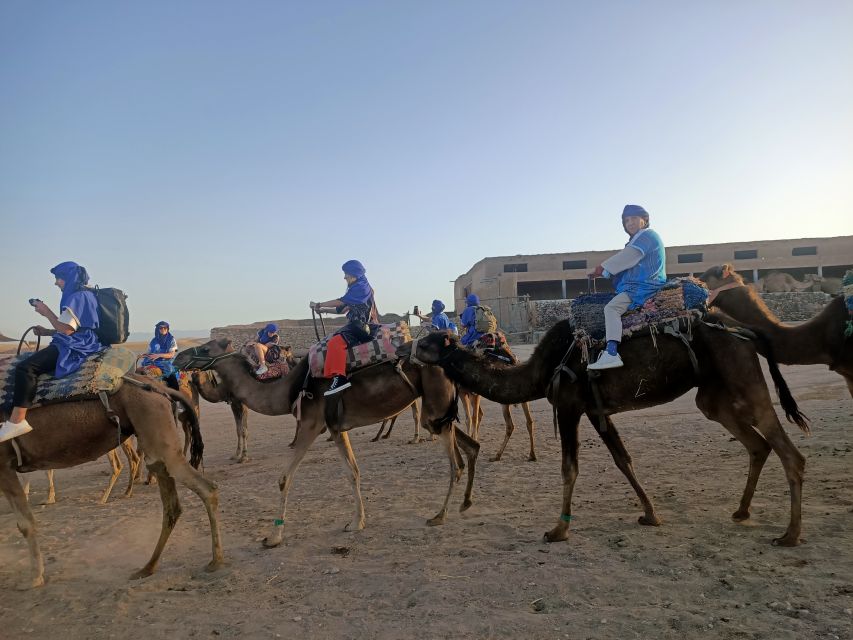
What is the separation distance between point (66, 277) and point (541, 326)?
34.0 m

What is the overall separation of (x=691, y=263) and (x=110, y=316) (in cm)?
5136

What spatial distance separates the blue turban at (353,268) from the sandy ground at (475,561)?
3110 mm

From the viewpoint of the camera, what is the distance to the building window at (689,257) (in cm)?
4928

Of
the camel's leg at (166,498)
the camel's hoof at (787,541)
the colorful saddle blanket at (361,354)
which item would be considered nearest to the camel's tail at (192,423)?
the camel's leg at (166,498)

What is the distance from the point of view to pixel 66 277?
224 inches

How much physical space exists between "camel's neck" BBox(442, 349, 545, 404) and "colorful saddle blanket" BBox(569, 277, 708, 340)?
809mm

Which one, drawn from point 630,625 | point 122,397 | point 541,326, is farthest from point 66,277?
point 541,326

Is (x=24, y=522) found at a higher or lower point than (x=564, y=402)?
lower

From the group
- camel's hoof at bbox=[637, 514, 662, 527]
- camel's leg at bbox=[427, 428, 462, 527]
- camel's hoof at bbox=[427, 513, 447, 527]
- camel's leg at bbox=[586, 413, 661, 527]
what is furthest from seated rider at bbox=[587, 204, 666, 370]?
camel's hoof at bbox=[427, 513, 447, 527]

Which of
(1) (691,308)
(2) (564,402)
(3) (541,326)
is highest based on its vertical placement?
(1) (691,308)

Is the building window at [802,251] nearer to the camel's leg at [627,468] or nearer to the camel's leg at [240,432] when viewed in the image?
the camel's leg at [240,432]

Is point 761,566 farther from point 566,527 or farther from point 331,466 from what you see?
point 331,466

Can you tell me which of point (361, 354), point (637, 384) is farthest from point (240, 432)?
point (637, 384)

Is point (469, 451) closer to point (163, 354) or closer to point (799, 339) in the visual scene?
point (799, 339)
